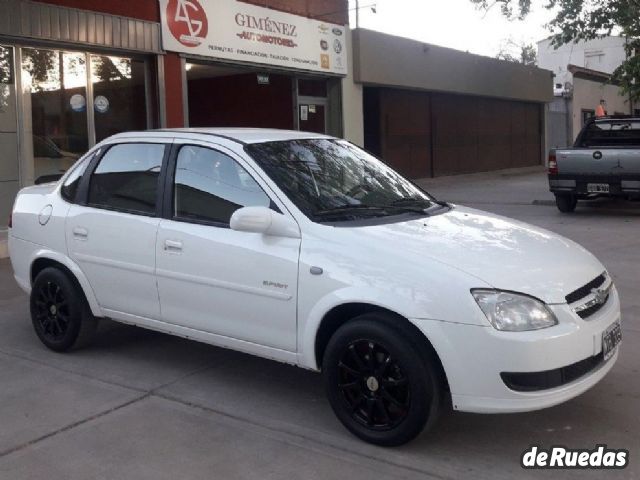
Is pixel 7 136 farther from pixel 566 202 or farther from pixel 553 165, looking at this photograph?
pixel 566 202

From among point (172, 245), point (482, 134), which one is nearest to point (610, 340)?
point (172, 245)

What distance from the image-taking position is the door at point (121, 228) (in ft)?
16.5

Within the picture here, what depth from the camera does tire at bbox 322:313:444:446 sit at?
378 cm

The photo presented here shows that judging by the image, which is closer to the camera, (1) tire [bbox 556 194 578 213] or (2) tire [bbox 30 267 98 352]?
(2) tire [bbox 30 267 98 352]

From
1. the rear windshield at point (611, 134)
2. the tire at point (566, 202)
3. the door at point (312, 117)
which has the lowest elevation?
the tire at point (566, 202)

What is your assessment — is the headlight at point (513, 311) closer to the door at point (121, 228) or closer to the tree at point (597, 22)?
the door at point (121, 228)

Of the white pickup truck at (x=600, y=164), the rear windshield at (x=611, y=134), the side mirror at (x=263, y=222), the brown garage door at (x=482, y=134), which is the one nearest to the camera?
the side mirror at (x=263, y=222)

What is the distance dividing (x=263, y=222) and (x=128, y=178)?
61.9 inches

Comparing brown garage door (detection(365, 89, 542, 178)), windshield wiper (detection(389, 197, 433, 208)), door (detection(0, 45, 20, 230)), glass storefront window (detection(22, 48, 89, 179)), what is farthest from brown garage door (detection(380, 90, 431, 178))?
windshield wiper (detection(389, 197, 433, 208))

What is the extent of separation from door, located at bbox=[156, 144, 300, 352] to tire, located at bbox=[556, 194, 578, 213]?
10951 millimetres

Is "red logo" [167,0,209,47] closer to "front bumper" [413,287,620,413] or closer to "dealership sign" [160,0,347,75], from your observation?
"dealership sign" [160,0,347,75]

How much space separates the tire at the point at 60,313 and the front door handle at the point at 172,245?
1.08 metres

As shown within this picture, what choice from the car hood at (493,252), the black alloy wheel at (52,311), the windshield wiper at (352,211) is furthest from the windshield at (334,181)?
the black alloy wheel at (52,311)

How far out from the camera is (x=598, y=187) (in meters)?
13.6
